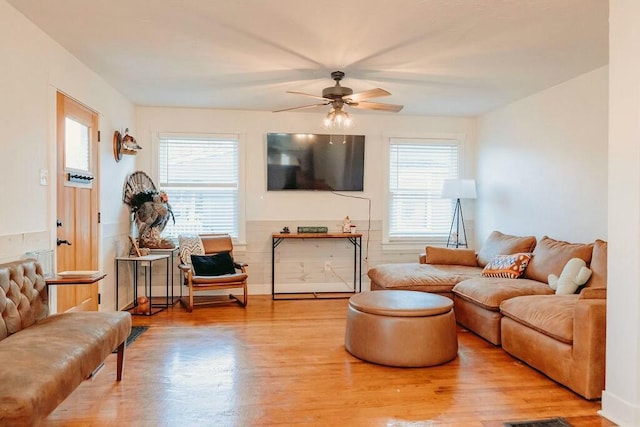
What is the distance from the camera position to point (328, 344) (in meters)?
3.72

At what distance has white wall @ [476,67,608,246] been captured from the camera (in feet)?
13.5

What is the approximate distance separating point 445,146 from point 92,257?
4.65 metres

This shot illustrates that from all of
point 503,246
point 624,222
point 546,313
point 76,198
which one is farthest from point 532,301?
point 76,198

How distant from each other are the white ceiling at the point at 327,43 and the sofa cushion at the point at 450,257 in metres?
1.84

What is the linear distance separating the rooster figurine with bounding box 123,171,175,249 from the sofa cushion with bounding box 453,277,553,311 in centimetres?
341

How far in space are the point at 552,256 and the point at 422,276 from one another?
1.21 meters

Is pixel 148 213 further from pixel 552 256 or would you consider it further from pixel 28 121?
pixel 552 256

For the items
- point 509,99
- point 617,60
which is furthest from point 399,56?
point 509,99

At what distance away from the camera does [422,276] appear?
4477 mm

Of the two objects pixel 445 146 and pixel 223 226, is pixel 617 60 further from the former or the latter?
pixel 223 226

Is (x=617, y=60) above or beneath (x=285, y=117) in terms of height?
beneath

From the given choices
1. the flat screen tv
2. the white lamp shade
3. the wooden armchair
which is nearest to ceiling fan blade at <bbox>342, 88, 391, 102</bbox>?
the flat screen tv

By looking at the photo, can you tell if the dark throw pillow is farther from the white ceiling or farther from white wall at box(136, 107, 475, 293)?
the white ceiling

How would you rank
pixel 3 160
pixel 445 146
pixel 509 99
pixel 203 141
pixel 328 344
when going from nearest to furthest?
pixel 3 160
pixel 328 344
pixel 509 99
pixel 203 141
pixel 445 146
